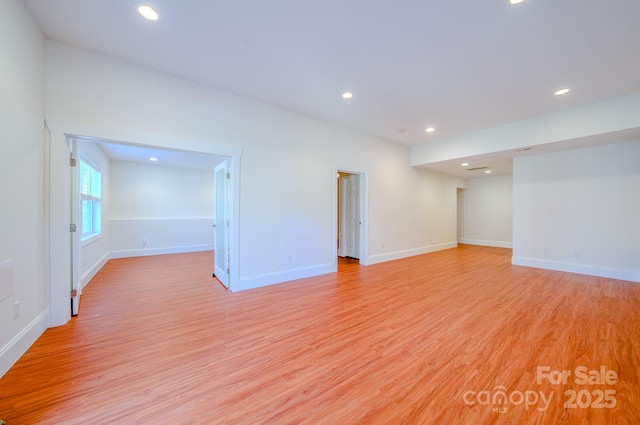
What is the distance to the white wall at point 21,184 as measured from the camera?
1.79 metres

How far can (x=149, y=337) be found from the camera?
231cm

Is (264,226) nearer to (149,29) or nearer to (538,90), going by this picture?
(149,29)

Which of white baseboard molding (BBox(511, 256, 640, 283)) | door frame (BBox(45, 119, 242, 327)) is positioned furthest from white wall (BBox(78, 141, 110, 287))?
white baseboard molding (BBox(511, 256, 640, 283))

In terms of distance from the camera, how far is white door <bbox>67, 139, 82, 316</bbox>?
2619mm

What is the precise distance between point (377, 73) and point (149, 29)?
7.93ft

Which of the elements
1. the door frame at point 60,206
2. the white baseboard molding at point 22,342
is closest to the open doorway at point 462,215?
the door frame at point 60,206

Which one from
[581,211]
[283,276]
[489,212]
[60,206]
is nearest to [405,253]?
[581,211]

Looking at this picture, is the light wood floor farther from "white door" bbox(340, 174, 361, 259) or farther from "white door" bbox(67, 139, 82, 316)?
"white door" bbox(340, 174, 361, 259)

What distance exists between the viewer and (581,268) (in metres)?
4.65

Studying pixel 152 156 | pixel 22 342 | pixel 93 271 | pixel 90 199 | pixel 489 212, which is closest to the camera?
pixel 22 342

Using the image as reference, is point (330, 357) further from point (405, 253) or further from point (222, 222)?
point (405, 253)

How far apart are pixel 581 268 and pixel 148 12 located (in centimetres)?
758

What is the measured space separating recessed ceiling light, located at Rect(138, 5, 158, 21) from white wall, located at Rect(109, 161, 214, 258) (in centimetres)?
539

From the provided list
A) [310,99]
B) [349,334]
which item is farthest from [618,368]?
[310,99]
